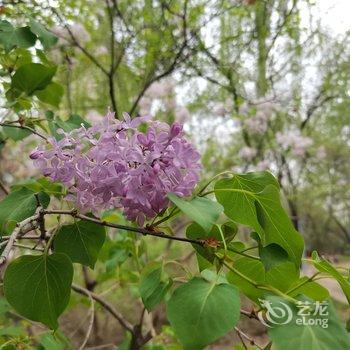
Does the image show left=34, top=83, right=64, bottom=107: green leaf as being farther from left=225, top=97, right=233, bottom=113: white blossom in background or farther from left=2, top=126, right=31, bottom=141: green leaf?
left=225, top=97, right=233, bottom=113: white blossom in background

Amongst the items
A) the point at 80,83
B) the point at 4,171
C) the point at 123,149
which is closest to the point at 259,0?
the point at 80,83

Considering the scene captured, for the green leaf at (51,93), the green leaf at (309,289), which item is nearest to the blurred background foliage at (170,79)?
the green leaf at (51,93)

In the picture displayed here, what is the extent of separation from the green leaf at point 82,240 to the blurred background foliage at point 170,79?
321mm

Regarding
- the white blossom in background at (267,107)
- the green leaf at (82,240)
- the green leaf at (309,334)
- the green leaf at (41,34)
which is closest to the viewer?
the green leaf at (309,334)

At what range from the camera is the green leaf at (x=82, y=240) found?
0.61 metres

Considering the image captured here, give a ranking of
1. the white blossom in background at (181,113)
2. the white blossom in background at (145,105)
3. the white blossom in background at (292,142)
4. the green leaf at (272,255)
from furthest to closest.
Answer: the white blossom in background at (292,142) → the white blossom in background at (181,113) → the white blossom in background at (145,105) → the green leaf at (272,255)

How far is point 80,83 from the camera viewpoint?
329cm

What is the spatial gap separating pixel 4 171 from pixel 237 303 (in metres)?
3.67

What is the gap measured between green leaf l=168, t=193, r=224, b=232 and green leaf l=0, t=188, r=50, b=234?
0.23 meters

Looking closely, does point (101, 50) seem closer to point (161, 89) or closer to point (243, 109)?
point (161, 89)

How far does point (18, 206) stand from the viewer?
592 mm

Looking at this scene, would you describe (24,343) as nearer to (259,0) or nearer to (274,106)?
(259,0)

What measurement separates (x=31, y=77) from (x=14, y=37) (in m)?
0.10

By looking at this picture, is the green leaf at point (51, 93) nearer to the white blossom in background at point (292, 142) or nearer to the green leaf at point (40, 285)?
the green leaf at point (40, 285)
